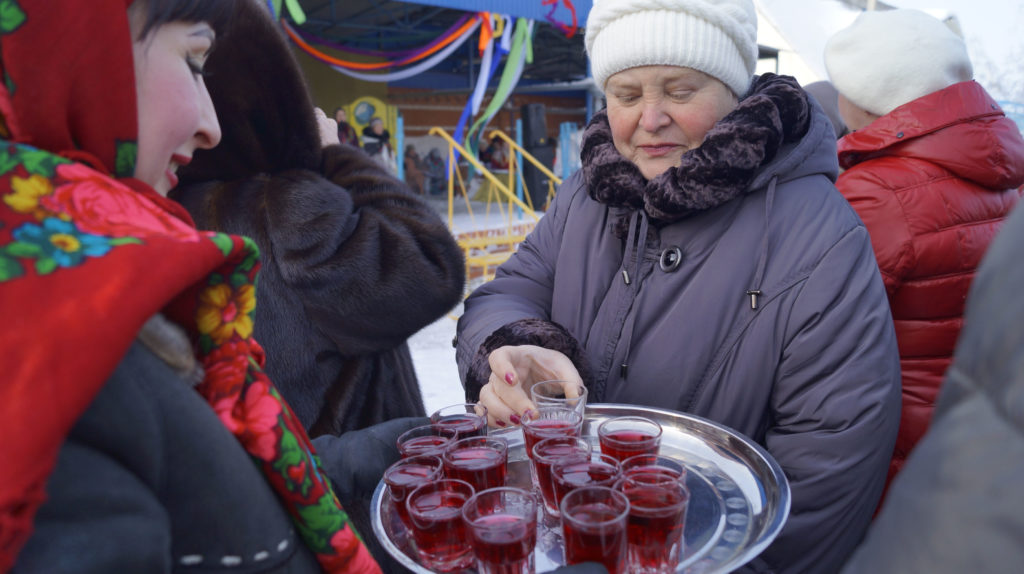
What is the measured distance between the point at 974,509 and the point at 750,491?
2.86 feet

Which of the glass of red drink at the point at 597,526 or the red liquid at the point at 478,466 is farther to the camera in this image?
the red liquid at the point at 478,466

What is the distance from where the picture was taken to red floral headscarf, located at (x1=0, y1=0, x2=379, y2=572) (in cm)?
52

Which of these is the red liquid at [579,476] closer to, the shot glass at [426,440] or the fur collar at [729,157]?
the shot glass at [426,440]

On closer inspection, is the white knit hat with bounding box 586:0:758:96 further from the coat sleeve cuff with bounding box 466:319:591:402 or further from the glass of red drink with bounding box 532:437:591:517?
the glass of red drink with bounding box 532:437:591:517

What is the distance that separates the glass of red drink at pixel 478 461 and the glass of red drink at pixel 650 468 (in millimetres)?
243

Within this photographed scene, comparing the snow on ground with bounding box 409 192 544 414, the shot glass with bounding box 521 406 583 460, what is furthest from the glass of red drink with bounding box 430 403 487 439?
the snow on ground with bounding box 409 192 544 414

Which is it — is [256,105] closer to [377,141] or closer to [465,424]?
[465,424]

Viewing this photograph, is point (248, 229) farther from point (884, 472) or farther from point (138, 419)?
point (884, 472)

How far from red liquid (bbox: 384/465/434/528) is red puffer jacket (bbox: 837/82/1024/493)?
1449 mm

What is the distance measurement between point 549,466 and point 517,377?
0.34m

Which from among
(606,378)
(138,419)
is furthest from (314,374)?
(138,419)

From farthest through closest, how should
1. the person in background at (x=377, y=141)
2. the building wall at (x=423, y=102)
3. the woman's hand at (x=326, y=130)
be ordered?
1. the building wall at (x=423, y=102)
2. the person in background at (x=377, y=141)
3. the woman's hand at (x=326, y=130)

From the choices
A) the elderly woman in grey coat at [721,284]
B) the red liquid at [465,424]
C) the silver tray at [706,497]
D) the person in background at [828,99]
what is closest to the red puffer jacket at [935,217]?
the elderly woman in grey coat at [721,284]

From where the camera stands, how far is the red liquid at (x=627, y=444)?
1.20 metres
